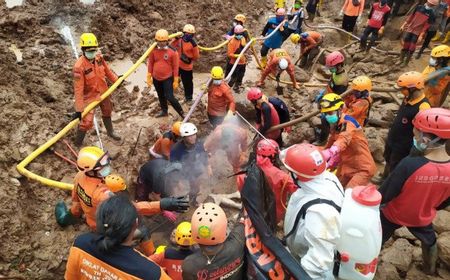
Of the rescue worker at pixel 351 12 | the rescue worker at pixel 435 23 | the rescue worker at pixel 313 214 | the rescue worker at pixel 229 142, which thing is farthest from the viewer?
the rescue worker at pixel 351 12

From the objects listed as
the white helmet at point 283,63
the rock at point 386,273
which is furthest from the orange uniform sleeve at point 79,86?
the rock at point 386,273

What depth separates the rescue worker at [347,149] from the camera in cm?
464

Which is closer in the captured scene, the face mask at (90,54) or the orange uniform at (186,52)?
the face mask at (90,54)

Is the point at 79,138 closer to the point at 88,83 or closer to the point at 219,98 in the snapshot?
the point at 88,83

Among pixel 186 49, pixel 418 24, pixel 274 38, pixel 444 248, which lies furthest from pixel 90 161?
pixel 418 24

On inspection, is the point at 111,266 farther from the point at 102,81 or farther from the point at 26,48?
the point at 26,48

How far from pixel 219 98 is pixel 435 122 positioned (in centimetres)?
406

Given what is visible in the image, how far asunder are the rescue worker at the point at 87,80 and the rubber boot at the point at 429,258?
190 inches

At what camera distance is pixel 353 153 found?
15.9 ft

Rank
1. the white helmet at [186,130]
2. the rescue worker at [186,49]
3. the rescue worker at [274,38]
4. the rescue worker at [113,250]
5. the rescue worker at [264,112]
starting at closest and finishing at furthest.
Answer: the rescue worker at [113,250] < the white helmet at [186,130] < the rescue worker at [264,112] < the rescue worker at [186,49] < the rescue worker at [274,38]

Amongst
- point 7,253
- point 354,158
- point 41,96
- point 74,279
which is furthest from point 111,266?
point 41,96

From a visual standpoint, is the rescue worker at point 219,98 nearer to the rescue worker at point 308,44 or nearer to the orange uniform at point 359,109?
the orange uniform at point 359,109

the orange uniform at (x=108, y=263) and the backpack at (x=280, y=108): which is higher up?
the orange uniform at (x=108, y=263)

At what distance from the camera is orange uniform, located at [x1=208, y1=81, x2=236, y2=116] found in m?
6.63
